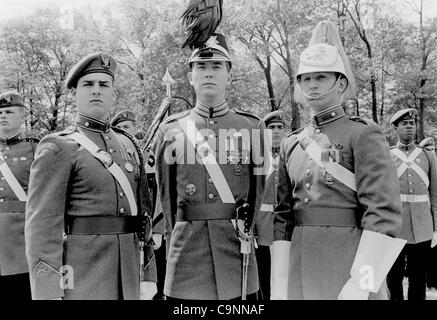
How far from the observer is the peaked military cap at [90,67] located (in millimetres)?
3516

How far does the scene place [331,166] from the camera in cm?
304

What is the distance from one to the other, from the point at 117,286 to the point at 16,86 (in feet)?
87.2

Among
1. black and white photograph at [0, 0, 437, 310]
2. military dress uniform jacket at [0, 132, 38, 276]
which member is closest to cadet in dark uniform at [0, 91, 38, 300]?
military dress uniform jacket at [0, 132, 38, 276]

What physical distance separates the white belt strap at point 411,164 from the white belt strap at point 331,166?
4.29m

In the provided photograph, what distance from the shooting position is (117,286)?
335cm

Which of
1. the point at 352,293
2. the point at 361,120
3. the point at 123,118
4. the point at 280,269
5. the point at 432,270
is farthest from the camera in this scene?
the point at 123,118

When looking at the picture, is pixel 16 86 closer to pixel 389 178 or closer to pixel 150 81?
pixel 150 81

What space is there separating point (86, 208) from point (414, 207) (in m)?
5.16

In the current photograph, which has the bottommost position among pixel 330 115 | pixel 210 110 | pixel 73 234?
pixel 73 234

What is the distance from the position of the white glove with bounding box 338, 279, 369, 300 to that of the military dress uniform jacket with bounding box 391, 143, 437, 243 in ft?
14.6

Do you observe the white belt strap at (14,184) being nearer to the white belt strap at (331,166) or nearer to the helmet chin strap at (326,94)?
the white belt strap at (331,166)

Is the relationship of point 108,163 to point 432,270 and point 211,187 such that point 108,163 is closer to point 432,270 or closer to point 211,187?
point 211,187

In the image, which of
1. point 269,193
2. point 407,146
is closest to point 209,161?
point 269,193

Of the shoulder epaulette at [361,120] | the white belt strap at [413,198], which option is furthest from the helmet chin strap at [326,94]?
the white belt strap at [413,198]
